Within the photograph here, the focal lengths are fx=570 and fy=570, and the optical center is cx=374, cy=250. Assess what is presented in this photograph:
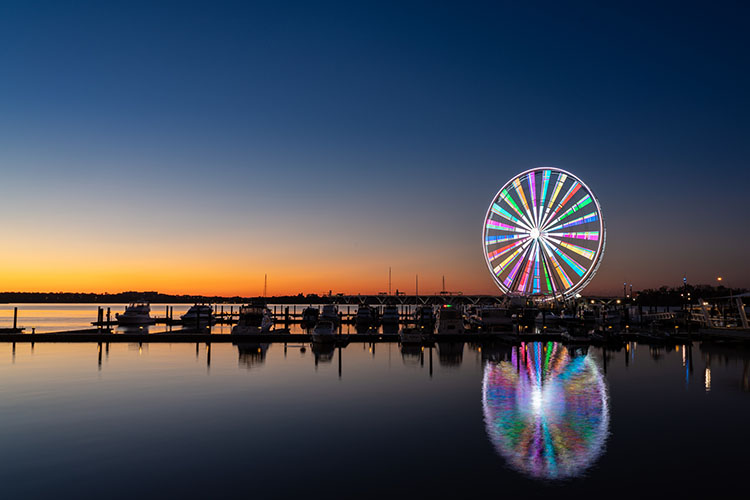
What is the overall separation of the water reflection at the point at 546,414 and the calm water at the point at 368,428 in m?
0.11

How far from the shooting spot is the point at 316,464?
59.1 feet

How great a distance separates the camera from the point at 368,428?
76.0 ft

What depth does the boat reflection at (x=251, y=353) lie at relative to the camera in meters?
42.7

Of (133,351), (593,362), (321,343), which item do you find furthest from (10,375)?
(593,362)

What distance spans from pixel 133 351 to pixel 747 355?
171ft

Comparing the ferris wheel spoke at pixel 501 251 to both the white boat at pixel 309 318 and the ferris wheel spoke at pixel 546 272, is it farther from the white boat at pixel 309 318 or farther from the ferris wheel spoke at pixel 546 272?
the white boat at pixel 309 318

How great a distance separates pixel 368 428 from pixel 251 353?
90.7ft

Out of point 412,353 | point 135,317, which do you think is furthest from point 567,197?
point 135,317

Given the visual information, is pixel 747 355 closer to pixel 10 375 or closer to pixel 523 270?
pixel 523 270

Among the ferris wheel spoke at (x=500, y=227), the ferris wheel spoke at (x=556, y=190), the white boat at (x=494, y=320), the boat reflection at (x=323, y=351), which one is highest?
the ferris wheel spoke at (x=556, y=190)

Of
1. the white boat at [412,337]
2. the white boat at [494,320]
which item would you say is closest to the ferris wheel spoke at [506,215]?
the white boat at [494,320]

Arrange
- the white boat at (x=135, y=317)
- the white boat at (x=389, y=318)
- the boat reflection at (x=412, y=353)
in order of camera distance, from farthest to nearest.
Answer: the white boat at (x=389, y=318) → the white boat at (x=135, y=317) → the boat reflection at (x=412, y=353)

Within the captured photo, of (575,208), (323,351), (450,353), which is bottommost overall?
(450,353)

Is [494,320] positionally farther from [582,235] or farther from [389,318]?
[389,318]
